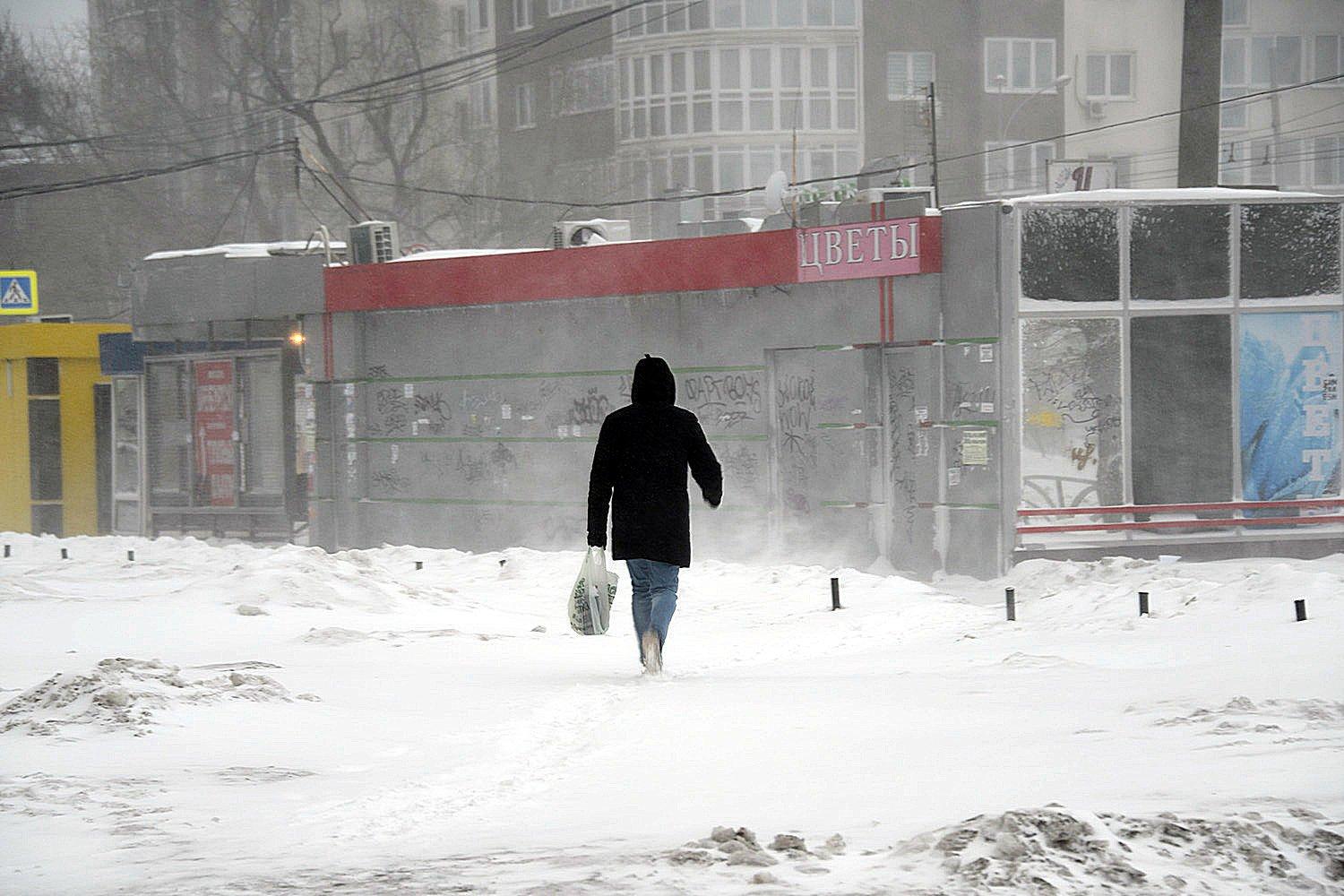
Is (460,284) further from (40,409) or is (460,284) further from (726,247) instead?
(40,409)

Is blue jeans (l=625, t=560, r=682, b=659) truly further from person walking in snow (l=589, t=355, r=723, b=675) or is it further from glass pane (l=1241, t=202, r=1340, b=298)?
glass pane (l=1241, t=202, r=1340, b=298)

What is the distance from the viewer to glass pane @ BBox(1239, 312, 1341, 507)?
611 inches

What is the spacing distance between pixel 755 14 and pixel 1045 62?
8.71 meters

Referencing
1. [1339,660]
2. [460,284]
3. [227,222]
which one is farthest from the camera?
[227,222]

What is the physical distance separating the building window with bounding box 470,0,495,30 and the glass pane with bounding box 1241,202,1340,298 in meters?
44.5

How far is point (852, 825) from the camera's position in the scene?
15.8 feet

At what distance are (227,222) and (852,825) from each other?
153 feet

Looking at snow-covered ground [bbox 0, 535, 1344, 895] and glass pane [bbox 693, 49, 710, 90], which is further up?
glass pane [bbox 693, 49, 710, 90]

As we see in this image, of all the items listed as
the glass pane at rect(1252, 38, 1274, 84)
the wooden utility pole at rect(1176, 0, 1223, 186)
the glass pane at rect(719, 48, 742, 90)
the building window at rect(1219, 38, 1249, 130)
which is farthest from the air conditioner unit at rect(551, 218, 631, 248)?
A: the glass pane at rect(1252, 38, 1274, 84)

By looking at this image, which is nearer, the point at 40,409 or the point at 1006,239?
the point at 1006,239

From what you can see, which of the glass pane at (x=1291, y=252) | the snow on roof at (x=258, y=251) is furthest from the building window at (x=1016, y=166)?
the glass pane at (x=1291, y=252)

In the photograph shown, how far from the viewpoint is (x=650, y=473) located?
28.4 ft

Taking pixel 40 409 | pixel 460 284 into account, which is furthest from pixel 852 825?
pixel 40 409

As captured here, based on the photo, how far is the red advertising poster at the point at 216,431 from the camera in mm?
22297
